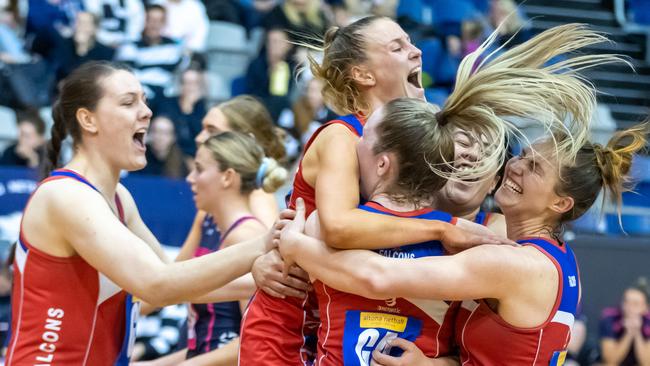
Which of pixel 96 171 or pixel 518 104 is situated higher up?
pixel 518 104

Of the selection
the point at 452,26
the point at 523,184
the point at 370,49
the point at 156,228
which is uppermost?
the point at 370,49

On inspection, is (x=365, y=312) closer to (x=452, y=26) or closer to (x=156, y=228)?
(x=156, y=228)

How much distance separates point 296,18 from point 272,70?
641 mm

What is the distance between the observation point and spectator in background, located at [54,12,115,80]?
825 cm

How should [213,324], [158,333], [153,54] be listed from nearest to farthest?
1. [213,324]
2. [158,333]
3. [153,54]

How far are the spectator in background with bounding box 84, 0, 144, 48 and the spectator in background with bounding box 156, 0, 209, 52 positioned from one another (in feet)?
0.88

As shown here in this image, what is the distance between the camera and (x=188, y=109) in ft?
27.6

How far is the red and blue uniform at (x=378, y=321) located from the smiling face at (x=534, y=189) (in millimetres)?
213

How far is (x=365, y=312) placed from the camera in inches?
110

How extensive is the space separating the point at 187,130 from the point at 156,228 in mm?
1918

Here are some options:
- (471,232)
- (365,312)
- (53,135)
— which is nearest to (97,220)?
(53,135)

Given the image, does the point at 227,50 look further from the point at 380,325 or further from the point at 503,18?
the point at 380,325

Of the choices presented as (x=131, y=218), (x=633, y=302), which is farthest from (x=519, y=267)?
(x=633, y=302)

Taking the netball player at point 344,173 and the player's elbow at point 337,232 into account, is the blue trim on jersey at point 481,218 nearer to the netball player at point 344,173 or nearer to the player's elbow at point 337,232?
the netball player at point 344,173
